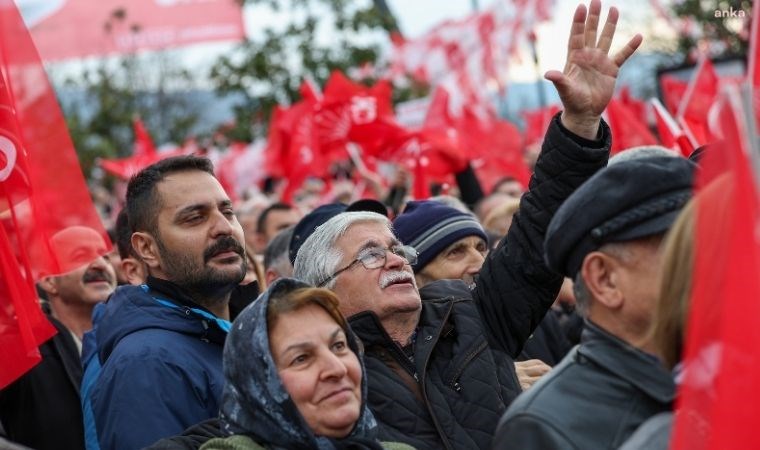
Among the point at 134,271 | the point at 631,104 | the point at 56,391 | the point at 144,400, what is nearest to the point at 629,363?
the point at 144,400

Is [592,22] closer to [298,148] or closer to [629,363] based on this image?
[629,363]

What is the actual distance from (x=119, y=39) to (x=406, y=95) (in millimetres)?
12594

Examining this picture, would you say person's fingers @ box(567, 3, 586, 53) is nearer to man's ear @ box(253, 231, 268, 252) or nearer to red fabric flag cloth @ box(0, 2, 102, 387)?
red fabric flag cloth @ box(0, 2, 102, 387)

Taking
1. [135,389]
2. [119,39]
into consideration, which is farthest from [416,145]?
[119,39]

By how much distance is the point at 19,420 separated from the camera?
485 centimetres

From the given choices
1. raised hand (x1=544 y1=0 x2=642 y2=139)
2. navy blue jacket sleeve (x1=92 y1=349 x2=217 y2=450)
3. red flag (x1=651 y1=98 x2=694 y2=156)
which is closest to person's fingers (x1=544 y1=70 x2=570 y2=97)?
raised hand (x1=544 y1=0 x2=642 y2=139)

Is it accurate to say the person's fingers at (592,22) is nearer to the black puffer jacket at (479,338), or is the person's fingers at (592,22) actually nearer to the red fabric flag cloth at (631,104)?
the black puffer jacket at (479,338)

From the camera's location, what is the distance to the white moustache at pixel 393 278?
373cm

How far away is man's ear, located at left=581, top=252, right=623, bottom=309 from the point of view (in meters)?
2.54

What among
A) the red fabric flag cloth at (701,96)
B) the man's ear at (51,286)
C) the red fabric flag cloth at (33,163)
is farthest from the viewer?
the red fabric flag cloth at (701,96)

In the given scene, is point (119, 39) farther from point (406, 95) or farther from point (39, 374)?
point (39, 374)

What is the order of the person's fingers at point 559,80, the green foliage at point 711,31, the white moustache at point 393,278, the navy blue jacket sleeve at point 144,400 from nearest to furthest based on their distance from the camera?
the person's fingers at point 559,80, the navy blue jacket sleeve at point 144,400, the white moustache at point 393,278, the green foliage at point 711,31

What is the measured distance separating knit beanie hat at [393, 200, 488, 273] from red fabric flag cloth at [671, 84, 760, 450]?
103 inches

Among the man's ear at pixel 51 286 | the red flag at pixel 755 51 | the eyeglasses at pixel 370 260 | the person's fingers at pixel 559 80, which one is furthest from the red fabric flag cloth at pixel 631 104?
the person's fingers at pixel 559 80
